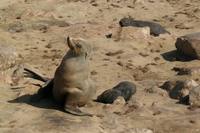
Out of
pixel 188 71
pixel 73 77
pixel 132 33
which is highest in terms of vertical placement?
pixel 73 77

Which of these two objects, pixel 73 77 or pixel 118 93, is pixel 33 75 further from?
pixel 73 77

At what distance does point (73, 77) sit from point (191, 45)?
4133mm

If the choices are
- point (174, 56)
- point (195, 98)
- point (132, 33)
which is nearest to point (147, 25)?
point (132, 33)

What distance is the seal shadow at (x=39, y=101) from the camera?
8734mm

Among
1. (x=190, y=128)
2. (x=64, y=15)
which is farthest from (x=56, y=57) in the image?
(x=190, y=128)

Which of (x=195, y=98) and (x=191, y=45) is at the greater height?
(x=191, y=45)

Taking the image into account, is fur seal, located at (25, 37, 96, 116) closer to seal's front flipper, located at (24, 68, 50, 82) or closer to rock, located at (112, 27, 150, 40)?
seal's front flipper, located at (24, 68, 50, 82)

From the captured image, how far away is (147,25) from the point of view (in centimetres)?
1388

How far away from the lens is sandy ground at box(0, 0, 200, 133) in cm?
828

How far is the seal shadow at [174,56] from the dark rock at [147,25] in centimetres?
112

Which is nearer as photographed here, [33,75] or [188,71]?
[33,75]

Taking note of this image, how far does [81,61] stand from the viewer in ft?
28.2

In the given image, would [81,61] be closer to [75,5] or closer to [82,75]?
[82,75]

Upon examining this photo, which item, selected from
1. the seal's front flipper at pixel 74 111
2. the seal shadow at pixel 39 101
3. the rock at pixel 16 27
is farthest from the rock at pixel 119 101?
the rock at pixel 16 27
